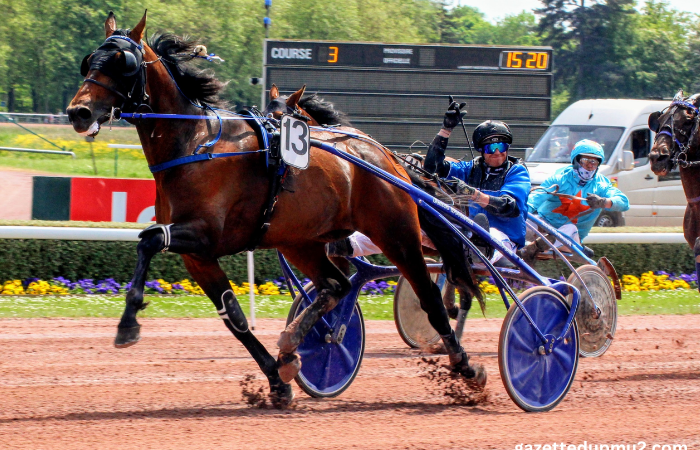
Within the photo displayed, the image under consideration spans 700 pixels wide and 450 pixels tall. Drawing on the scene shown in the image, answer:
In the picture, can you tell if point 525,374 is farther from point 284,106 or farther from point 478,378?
point 284,106

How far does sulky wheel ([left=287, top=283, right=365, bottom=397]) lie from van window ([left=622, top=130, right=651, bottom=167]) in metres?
9.19

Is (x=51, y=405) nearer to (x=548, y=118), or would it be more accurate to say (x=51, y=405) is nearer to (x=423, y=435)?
(x=423, y=435)

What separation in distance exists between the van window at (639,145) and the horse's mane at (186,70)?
9.86 meters

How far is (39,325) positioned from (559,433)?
4.33m

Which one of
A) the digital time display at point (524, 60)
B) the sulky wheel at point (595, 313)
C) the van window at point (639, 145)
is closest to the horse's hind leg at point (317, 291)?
the sulky wheel at point (595, 313)

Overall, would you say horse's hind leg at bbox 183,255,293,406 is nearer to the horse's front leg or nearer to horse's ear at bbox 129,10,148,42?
the horse's front leg

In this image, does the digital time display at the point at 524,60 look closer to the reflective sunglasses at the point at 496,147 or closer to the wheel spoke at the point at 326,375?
the reflective sunglasses at the point at 496,147

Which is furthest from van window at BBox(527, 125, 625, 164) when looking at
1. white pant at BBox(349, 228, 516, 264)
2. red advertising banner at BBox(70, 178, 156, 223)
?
white pant at BBox(349, 228, 516, 264)

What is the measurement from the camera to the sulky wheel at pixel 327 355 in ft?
15.4

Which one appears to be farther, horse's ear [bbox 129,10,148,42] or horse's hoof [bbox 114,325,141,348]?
horse's ear [bbox 129,10,148,42]

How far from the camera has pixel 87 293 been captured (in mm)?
8055

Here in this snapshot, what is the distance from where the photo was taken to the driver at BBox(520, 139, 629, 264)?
630 centimetres

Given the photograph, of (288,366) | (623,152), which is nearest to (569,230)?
(288,366)

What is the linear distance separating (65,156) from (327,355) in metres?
15.1
